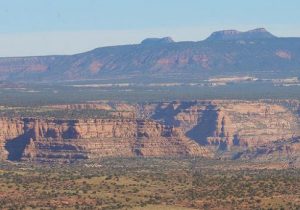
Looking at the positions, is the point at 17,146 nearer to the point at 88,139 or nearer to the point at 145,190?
the point at 88,139

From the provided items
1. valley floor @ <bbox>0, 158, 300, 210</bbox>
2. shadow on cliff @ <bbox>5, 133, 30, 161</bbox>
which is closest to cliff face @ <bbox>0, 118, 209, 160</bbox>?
shadow on cliff @ <bbox>5, 133, 30, 161</bbox>

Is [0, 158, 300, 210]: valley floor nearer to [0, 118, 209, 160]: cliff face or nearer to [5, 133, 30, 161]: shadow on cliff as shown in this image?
[0, 118, 209, 160]: cliff face

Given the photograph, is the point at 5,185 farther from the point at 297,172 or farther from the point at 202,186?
the point at 297,172

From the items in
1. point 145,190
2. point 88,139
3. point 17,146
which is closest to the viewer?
point 145,190

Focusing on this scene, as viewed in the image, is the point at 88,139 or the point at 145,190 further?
the point at 88,139

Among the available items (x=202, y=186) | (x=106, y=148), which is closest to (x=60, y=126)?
(x=106, y=148)

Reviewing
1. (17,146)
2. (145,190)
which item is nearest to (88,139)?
(17,146)

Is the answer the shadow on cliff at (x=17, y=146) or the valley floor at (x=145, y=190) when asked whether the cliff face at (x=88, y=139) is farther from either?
the valley floor at (x=145, y=190)
